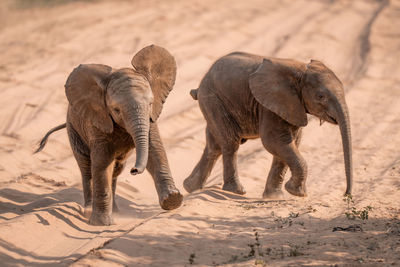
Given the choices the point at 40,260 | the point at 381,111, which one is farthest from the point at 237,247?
the point at 381,111

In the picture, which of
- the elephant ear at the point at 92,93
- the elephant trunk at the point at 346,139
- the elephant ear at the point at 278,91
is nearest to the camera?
the elephant ear at the point at 92,93

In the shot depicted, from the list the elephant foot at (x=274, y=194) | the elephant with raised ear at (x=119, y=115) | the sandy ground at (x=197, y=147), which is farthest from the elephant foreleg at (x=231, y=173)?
the elephant with raised ear at (x=119, y=115)

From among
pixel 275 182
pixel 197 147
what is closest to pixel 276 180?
pixel 275 182

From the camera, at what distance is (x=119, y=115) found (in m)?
8.05

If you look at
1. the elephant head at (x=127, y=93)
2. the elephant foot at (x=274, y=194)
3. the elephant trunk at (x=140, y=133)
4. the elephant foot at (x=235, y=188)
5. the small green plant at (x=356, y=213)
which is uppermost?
the elephant head at (x=127, y=93)

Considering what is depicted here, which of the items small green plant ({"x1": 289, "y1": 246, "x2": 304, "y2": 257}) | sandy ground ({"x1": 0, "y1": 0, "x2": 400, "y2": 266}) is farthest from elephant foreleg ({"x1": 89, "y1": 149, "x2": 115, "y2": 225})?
small green plant ({"x1": 289, "y1": 246, "x2": 304, "y2": 257})

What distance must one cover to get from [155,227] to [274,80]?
3.00 meters

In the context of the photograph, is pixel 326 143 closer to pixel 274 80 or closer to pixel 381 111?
pixel 381 111

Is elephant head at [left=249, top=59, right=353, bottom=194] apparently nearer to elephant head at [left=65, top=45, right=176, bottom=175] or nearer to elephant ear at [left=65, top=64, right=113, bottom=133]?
elephant head at [left=65, top=45, right=176, bottom=175]

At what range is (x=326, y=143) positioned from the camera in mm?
14266

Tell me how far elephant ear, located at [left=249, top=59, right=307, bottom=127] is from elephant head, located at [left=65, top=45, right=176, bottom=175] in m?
1.55

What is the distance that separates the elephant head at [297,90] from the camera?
30.3 feet

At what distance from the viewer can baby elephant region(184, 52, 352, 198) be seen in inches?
369

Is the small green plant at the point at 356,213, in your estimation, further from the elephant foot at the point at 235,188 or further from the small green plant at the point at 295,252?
the elephant foot at the point at 235,188
